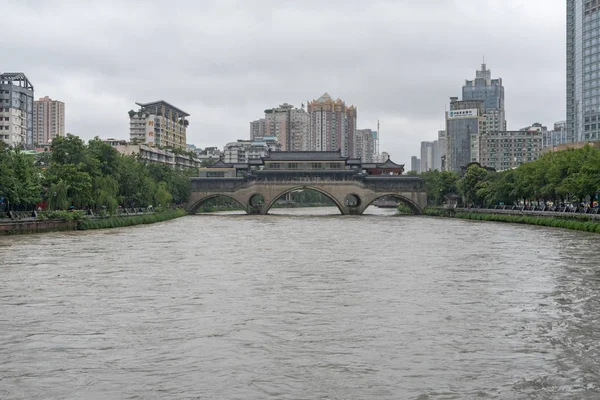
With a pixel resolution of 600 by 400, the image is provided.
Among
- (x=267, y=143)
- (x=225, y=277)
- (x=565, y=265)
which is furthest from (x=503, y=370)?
(x=267, y=143)

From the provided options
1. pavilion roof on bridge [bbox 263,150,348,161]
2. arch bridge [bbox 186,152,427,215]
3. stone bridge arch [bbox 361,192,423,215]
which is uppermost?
pavilion roof on bridge [bbox 263,150,348,161]

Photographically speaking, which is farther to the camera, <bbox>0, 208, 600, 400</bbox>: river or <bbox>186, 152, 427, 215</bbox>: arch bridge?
<bbox>186, 152, 427, 215</bbox>: arch bridge

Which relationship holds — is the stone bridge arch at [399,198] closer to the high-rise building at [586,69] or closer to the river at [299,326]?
the high-rise building at [586,69]

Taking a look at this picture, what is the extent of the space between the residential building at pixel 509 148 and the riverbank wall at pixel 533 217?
10046 cm

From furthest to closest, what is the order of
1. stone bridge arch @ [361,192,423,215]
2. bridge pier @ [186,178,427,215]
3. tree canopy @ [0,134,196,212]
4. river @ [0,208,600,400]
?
stone bridge arch @ [361,192,423,215]
bridge pier @ [186,178,427,215]
tree canopy @ [0,134,196,212]
river @ [0,208,600,400]

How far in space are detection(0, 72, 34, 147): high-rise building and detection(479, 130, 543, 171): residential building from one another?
113430 mm

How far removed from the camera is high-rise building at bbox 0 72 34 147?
112m

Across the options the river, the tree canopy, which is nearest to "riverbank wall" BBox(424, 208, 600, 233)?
the river

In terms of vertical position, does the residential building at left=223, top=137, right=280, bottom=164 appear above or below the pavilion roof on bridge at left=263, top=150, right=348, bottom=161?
above

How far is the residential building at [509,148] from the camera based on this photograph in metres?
185

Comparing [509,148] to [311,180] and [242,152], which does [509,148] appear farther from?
[311,180]

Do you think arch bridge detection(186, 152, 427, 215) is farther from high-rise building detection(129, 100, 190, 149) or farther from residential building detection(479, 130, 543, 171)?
residential building detection(479, 130, 543, 171)

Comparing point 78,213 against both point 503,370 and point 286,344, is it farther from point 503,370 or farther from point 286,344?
point 503,370

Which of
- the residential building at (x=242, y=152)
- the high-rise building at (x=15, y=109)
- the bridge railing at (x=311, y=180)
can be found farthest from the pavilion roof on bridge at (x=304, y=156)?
the residential building at (x=242, y=152)
